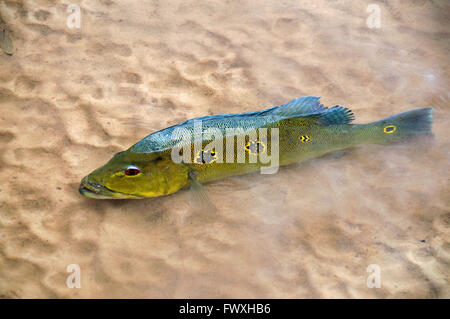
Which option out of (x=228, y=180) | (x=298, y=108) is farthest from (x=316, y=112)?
(x=228, y=180)

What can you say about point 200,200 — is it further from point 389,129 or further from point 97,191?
point 389,129

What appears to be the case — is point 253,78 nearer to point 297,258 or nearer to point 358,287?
point 297,258

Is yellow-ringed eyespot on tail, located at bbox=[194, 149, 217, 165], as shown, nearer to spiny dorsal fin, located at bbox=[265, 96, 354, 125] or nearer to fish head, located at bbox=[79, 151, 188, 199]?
fish head, located at bbox=[79, 151, 188, 199]

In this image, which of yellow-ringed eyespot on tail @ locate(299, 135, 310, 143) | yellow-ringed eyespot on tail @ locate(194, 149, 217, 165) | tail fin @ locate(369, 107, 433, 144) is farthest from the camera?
tail fin @ locate(369, 107, 433, 144)

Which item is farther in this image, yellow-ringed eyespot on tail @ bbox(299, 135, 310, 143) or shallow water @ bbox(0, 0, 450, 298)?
yellow-ringed eyespot on tail @ bbox(299, 135, 310, 143)

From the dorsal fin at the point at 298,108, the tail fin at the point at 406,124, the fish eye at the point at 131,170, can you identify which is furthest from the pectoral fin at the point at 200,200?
the tail fin at the point at 406,124

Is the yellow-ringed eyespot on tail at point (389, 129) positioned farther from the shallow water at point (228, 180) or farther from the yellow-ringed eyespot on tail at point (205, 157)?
the yellow-ringed eyespot on tail at point (205, 157)

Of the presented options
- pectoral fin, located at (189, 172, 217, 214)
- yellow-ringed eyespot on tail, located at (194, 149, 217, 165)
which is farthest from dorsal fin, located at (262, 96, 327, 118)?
pectoral fin, located at (189, 172, 217, 214)

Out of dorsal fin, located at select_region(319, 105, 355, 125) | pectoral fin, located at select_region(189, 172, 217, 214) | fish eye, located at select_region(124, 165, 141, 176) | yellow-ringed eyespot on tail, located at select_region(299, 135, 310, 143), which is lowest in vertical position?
pectoral fin, located at select_region(189, 172, 217, 214)

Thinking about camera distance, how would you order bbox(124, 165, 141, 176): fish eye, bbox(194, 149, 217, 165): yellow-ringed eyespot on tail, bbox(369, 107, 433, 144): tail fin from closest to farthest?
1. bbox(124, 165, 141, 176): fish eye
2. bbox(194, 149, 217, 165): yellow-ringed eyespot on tail
3. bbox(369, 107, 433, 144): tail fin
